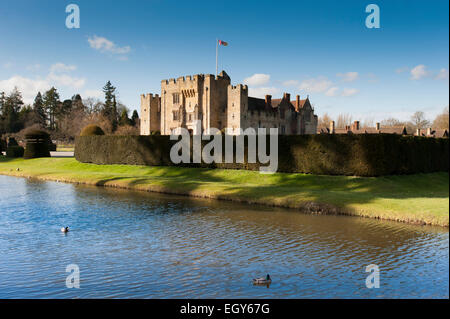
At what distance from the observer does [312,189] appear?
21.0 metres

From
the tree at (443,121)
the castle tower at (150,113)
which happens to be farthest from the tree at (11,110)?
the tree at (443,121)

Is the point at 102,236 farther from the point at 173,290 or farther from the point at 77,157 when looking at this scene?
the point at 77,157

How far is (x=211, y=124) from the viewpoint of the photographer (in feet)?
181

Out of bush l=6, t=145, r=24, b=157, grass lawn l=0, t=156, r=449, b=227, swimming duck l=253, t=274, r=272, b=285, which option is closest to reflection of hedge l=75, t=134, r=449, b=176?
grass lawn l=0, t=156, r=449, b=227

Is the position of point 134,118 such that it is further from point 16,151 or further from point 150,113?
point 16,151

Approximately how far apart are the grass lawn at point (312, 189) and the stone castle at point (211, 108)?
2307cm

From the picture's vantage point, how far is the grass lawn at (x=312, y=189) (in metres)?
14.6

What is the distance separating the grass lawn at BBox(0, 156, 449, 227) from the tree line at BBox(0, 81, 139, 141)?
166ft

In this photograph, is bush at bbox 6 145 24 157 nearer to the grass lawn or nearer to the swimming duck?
the grass lawn

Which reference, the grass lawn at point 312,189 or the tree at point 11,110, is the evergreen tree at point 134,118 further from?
the grass lawn at point 312,189

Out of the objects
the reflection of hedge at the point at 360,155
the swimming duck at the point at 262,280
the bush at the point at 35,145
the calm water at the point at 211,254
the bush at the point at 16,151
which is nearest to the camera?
the calm water at the point at 211,254

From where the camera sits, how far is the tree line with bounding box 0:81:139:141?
268 feet
